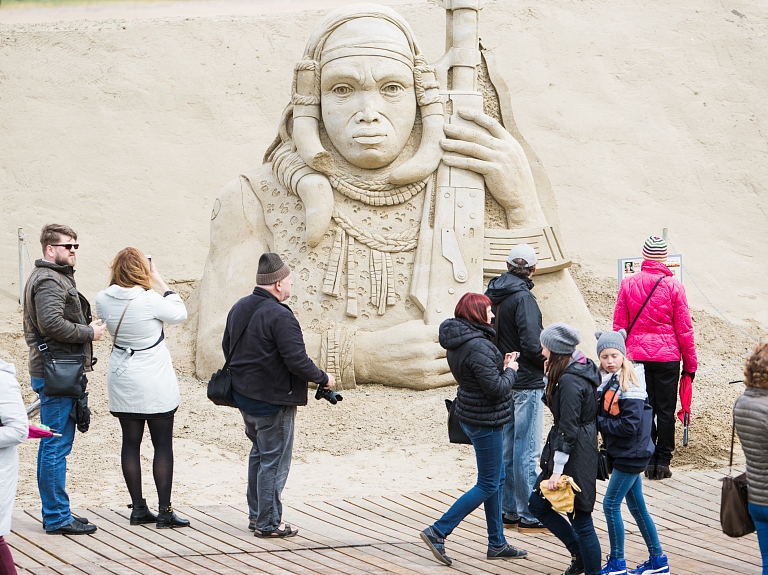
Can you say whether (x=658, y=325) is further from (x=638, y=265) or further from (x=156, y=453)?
(x=156, y=453)

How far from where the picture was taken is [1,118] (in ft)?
57.5

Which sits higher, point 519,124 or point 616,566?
point 519,124

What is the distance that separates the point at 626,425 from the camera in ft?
18.2

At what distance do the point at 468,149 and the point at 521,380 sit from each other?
3470mm

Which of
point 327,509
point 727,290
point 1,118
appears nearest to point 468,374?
point 327,509

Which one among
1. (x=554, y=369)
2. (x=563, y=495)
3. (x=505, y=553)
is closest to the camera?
(x=563, y=495)

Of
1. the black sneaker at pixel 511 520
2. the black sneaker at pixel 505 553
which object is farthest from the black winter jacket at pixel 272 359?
the black sneaker at pixel 511 520

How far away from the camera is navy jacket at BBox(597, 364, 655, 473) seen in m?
5.54

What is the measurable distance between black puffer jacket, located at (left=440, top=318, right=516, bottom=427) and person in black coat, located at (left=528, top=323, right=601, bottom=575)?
1.06 feet

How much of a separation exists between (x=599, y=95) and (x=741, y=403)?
13.6m

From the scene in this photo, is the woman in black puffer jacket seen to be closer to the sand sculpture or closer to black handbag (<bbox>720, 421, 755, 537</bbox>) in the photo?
black handbag (<bbox>720, 421, 755, 537</bbox>)

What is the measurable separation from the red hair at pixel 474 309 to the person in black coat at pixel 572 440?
1.44 feet

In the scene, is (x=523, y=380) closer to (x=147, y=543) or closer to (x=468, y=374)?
(x=468, y=374)

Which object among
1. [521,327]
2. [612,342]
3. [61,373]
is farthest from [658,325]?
[61,373]
